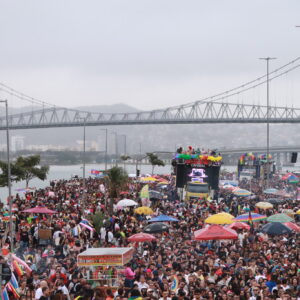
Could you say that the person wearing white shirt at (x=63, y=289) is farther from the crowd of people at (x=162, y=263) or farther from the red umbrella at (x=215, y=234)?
the red umbrella at (x=215, y=234)

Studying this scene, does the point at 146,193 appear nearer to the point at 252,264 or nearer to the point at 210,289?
the point at 252,264

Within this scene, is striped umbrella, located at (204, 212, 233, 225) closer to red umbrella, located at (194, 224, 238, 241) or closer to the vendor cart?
red umbrella, located at (194, 224, 238, 241)

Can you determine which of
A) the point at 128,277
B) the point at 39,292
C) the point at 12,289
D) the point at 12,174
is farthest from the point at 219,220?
the point at 12,174

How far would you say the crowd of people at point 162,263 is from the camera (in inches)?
529

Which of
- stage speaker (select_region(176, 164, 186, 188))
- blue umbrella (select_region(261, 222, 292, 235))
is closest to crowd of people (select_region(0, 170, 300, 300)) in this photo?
blue umbrella (select_region(261, 222, 292, 235))

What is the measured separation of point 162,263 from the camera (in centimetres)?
1817

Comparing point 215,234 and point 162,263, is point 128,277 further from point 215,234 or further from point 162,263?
point 215,234

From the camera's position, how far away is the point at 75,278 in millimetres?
15062

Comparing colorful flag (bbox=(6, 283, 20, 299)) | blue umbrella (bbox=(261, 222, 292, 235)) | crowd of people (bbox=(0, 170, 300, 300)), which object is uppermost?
blue umbrella (bbox=(261, 222, 292, 235))

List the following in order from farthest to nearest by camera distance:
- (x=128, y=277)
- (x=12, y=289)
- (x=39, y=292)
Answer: (x=128, y=277) < (x=39, y=292) < (x=12, y=289)

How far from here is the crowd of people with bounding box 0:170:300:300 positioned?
13.4 m

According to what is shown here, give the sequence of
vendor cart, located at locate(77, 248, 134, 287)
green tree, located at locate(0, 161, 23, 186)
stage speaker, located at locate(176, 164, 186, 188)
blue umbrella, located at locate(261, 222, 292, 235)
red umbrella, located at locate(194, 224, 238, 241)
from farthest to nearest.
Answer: green tree, located at locate(0, 161, 23, 186), stage speaker, located at locate(176, 164, 186, 188), blue umbrella, located at locate(261, 222, 292, 235), red umbrella, located at locate(194, 224, 238, 241), vendor cart, located at locate(77, 248, 134, 287)

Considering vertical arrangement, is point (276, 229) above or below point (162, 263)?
above

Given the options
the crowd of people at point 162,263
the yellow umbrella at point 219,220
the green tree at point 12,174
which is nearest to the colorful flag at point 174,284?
the crowd of people at point 162,263
